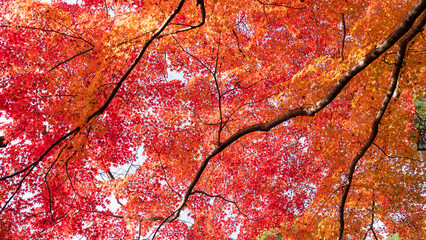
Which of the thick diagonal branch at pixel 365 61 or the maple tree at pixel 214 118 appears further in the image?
the maple tree at pixel 214 118

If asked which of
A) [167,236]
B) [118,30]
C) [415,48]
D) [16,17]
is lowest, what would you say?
[167,236]

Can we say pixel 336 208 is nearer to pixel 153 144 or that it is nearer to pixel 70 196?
pixel 153 144

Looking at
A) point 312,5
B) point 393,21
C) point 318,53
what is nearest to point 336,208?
point 393,21

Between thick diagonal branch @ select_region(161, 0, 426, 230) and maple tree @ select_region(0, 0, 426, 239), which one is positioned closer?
thick diagonal branch @ select_region(161, 0, 426, 230)

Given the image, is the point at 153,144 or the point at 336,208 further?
the point at 153,144

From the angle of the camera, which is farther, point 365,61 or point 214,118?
point 214,118

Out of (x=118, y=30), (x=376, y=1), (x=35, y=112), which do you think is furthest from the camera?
(x=376, y=1)

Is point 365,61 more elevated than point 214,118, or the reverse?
point 214,118

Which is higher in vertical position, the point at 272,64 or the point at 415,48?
the point at 272,64
